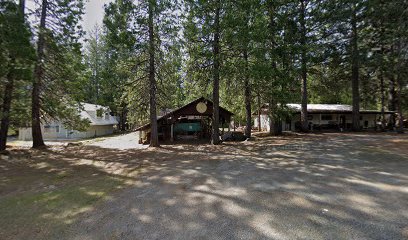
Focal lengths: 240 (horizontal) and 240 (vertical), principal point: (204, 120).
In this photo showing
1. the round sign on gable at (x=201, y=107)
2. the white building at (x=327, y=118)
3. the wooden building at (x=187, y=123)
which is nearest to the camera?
the round sign on gable at (x=201, y=107)

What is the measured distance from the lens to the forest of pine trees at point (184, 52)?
1288 cm

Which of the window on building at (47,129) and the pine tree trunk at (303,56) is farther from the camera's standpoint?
the window on building at (47,129)

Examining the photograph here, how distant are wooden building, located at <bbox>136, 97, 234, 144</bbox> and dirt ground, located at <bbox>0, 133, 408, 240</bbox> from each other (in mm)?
10179

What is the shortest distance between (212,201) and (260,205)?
1.08 m

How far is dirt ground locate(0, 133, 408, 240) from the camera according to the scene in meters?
4.15

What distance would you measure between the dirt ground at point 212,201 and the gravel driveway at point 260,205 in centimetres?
2

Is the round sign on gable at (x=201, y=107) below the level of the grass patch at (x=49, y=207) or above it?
above

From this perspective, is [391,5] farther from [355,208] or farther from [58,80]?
[58,80]

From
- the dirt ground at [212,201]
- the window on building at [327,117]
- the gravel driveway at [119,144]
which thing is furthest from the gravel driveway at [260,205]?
the window on building at [327,117]

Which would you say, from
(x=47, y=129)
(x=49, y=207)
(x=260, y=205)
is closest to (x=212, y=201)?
(x=260, y=205)

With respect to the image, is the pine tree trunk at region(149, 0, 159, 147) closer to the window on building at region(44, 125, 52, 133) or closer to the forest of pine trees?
the forest of pine trees

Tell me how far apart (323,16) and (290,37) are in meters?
4.04

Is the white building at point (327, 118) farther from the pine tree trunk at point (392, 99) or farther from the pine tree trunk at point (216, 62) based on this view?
the pine tree trunk at point (216, 62)

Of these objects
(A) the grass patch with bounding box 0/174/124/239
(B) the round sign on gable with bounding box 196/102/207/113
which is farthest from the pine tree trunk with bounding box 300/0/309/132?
(A) the grass patch with bounding box 0/174/124/239
